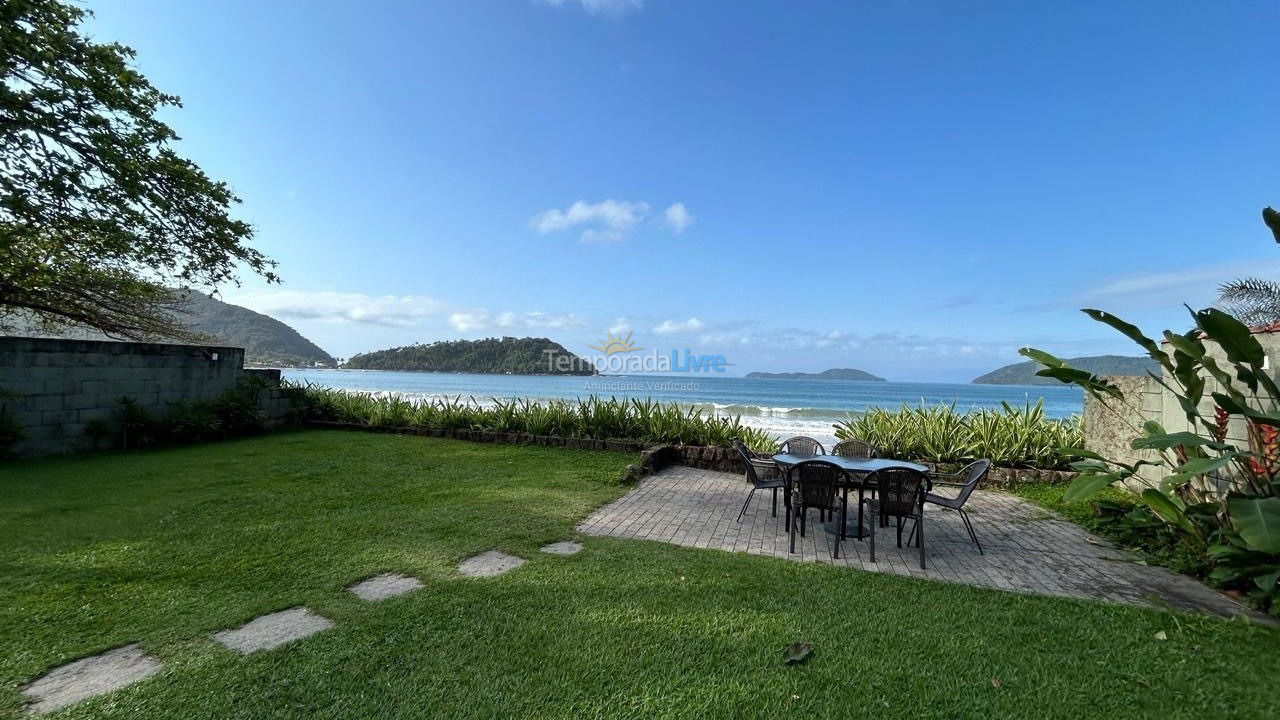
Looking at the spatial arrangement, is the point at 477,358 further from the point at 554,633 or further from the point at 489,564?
the point at 554,633

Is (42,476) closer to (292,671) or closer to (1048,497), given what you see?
(292,671)

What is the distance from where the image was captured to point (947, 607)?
333cm

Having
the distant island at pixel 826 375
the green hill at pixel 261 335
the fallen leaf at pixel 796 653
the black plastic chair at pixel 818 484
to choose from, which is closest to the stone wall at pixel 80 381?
the black plastic chair at pixel 818 484

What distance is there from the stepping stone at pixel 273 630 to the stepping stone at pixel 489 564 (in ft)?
3.22

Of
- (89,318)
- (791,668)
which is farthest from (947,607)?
(89,318)

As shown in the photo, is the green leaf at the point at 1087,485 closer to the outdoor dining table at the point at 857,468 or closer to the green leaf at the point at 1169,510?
the green leaf at the point at 1169,510

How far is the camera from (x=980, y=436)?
8.14 m

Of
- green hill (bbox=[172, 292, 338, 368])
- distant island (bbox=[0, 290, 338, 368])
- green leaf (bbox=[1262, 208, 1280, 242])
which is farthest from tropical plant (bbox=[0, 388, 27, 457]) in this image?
green hill (bbox=[172, 292, 338, 368])

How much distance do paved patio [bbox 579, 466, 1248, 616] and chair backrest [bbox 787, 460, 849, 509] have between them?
0.43 meters

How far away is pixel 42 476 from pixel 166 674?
704 cm

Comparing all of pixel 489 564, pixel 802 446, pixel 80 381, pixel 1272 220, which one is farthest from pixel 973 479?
pixel 80 381

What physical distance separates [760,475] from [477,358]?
7000 cm

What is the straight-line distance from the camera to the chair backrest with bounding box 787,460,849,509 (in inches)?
182

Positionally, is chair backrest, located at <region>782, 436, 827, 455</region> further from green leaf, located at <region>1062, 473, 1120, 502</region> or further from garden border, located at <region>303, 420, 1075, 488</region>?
green leaf, located at <region>1062, 473, 1120, 502</region>
